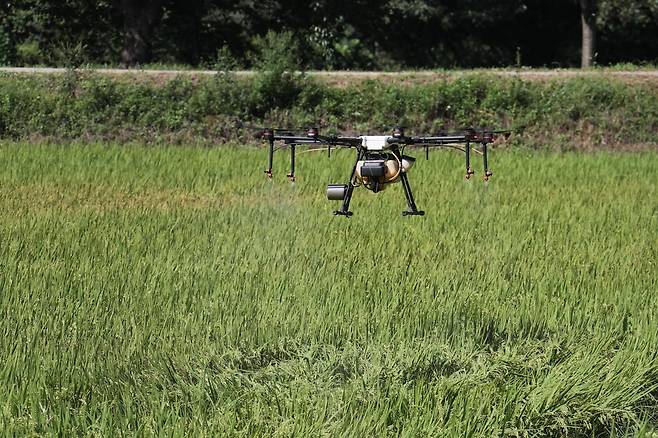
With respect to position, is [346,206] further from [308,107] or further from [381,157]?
[308,107]

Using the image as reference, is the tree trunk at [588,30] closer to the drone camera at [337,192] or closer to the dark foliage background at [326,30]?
the dark foliage background at [326,30]

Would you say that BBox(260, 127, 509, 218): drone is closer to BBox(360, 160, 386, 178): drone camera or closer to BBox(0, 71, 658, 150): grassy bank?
BBox(360, 160, 386, 178): drone camera

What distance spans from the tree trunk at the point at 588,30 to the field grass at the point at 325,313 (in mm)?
15299

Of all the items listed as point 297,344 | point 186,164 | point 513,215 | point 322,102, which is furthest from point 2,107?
point 297,344

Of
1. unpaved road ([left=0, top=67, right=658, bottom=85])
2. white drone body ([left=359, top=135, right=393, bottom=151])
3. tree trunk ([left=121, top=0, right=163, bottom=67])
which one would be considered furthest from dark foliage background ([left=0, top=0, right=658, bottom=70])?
white drone body ([left=359, top=135, right=393, bottom=151])

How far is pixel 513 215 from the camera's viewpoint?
10227 millimetres

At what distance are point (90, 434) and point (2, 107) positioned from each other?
15313mm

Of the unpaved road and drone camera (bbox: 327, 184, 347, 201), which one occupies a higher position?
drone camera (bbox: 327, 184, 347, 201)

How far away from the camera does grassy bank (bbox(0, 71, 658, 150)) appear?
19078 mm

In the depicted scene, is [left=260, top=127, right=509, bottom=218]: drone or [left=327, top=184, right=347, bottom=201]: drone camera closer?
[left=260, top=127, right=509, bottom=218]: drone

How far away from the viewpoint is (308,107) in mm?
19719

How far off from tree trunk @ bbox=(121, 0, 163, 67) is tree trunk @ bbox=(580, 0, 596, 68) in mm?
8771

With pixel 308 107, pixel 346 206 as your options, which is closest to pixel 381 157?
pixel 346 206

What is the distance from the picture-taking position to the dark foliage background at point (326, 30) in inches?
1033
